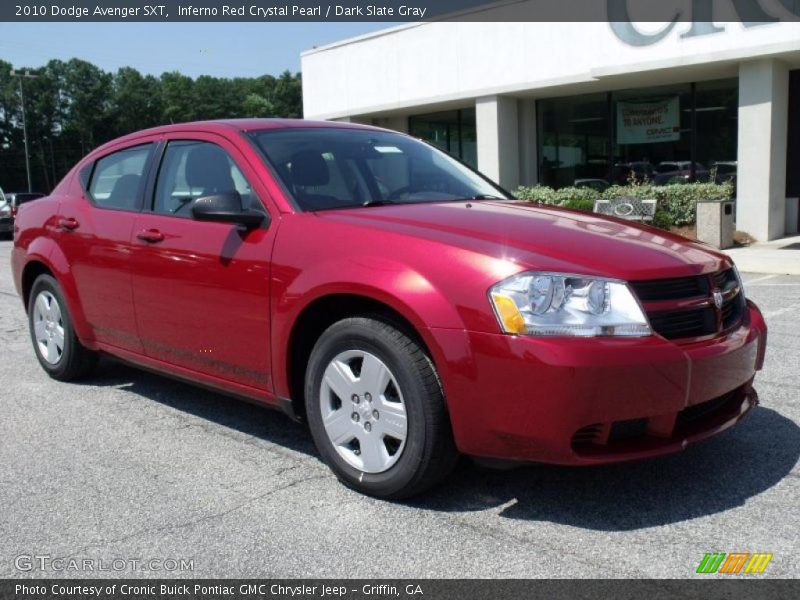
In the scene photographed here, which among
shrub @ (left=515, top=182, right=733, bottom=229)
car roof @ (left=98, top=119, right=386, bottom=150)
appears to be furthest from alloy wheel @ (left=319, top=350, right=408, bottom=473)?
shrub @ (left=515, top=182, right=733, bottom=229)

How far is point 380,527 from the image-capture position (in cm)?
317

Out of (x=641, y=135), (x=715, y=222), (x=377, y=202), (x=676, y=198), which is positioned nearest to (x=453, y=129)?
(x=641, y=135)

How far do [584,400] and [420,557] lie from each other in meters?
0.82

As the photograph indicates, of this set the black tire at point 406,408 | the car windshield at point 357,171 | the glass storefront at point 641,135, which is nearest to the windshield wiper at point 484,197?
the car windshield at point 357,171

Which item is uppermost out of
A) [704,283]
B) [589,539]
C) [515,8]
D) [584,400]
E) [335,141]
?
[515,8]

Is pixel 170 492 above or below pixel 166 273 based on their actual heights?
below

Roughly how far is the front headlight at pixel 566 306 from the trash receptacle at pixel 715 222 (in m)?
12.8

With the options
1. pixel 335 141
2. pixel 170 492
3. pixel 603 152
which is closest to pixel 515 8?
pixel 603 152

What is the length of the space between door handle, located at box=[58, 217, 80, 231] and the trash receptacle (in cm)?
1246

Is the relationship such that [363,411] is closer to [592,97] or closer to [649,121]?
[649,121]

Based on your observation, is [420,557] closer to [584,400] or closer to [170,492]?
[584,400]

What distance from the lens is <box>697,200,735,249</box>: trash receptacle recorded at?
48.5 ft

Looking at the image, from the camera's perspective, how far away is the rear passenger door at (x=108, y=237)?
4.65 metres

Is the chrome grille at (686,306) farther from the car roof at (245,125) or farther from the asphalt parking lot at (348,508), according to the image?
the car roof at (245,125)
